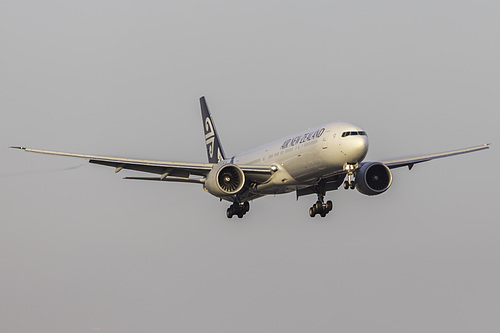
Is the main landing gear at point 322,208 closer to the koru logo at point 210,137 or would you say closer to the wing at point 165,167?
the wing at point 165,167

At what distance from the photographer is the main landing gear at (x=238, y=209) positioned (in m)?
59.2

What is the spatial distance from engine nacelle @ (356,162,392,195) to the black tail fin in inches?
608

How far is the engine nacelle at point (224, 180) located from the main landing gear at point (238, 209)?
14.2 feet

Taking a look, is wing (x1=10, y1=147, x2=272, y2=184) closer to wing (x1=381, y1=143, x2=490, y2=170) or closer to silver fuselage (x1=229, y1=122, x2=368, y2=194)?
silver fuselage (x1=229, y1=122, x2=368, y2=194)

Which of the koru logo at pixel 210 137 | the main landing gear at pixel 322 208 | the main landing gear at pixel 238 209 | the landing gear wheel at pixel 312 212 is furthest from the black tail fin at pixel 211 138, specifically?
the main landing gear at pixel 322 208

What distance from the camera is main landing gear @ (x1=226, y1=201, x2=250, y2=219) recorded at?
59.2 metres

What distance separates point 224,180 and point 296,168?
4953 mm

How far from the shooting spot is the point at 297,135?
54125mm

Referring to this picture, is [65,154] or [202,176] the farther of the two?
[202,176]

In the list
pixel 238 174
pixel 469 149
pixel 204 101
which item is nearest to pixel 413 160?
pixel 469 149

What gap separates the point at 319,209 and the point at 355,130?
8803 millimetres

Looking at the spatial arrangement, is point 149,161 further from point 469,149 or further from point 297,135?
point 469,149

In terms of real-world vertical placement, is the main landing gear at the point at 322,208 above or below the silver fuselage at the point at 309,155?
below

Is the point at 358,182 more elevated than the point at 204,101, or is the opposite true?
the point at 204,101
